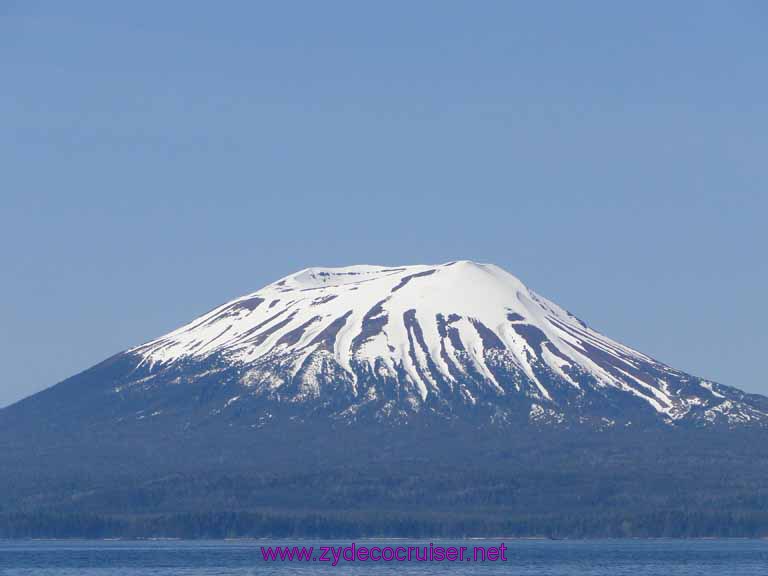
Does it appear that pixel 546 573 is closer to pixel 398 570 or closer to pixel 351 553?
pixel 398 570

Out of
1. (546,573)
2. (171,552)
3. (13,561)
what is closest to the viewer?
(546,573)

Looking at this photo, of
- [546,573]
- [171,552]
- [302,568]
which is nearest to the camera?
[546,573]

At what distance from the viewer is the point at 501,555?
187 meters

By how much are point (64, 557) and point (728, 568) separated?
68957mm

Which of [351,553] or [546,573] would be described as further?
[351,553]

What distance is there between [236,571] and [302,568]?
10465 millimetres

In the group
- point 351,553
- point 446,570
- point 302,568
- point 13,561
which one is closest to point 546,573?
point 446,570

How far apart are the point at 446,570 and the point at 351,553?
3066 centimetres

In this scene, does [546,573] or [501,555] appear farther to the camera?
[501,555]

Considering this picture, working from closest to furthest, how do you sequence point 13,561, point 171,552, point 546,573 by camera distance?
1. point 546,573
2. point 13,561
3. point 171,552

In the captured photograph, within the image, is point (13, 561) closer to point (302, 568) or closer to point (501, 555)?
point (302, 568)

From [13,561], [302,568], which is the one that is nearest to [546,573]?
[302,568]

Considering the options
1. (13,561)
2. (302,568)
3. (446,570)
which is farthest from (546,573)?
(13,561)

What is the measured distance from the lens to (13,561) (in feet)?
590
